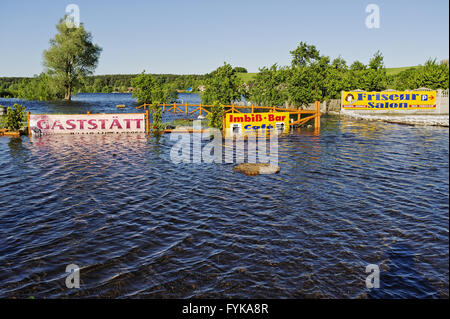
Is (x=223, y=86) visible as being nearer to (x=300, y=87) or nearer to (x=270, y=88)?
(x=270, y=88)

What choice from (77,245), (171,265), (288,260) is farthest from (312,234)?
(77,245)

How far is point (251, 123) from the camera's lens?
32.1 meters

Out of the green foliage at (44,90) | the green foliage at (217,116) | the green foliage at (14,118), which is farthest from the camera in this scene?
the green foliage at (44,90)

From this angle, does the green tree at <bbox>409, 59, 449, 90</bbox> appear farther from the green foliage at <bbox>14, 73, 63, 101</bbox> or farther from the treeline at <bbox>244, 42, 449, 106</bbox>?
the green foliage at <bbox>14, 73, 63, 101</bbox>

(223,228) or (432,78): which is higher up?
(432,78)

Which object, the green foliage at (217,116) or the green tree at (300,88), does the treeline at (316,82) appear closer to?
the green tree at (300,88)

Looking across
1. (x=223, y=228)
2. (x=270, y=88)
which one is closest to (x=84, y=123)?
(x=223, y=228)

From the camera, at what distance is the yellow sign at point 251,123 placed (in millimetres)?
31547

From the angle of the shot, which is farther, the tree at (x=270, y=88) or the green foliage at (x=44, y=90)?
the green foliage at (x=44, y=90)

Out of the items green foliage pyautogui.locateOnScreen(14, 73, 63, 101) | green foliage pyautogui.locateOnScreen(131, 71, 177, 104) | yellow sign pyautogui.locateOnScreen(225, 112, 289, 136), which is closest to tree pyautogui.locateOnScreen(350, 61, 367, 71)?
green foliage pyautogui.locateOnScreen(131, 71, 177, 104)

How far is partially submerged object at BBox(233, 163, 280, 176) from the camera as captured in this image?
1859 centimetres

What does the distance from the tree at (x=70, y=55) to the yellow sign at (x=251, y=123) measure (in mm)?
67705

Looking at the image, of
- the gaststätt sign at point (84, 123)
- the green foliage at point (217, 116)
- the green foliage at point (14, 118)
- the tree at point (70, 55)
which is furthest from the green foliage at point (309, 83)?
the tree at point (70, 55)

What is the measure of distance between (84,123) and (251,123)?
14.5 m
